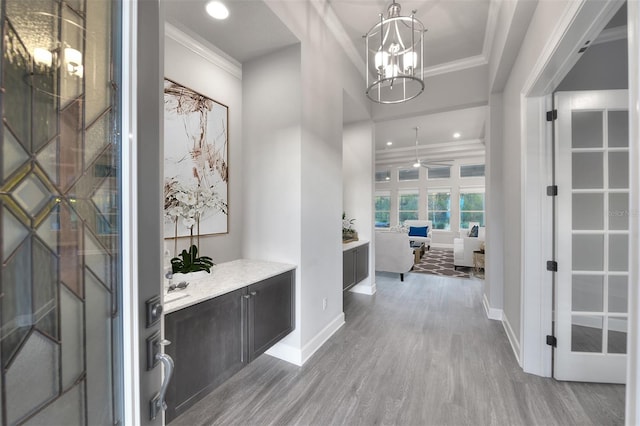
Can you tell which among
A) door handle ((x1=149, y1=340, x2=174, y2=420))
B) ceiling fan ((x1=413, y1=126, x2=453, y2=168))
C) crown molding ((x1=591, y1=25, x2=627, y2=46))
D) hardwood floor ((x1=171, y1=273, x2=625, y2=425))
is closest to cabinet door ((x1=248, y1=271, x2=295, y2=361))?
hardwood floor ((x1=171, y1=273, x2=625, y2=425))

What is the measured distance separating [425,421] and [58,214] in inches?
85.3

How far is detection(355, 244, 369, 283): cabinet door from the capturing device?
402cm

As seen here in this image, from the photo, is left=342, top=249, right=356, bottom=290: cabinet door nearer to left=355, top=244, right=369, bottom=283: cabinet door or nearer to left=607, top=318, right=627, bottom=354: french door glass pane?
left=355, top=244, right=369, bottom=283: cabinet door

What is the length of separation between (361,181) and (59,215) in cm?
412

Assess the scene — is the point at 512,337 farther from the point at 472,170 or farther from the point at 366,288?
the point at 472,170

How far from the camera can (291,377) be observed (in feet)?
7.23

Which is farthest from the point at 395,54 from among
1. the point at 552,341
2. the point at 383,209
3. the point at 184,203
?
the point at 383,209

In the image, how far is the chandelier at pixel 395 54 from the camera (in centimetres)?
200

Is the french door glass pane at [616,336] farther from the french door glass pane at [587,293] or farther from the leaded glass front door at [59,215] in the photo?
the leaded glass front door at [59,215]

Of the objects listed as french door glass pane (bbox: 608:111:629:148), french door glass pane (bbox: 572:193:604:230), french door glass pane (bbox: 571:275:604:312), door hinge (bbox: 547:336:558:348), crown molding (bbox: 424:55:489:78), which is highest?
crown molding (bbox: 424:55:489:78)

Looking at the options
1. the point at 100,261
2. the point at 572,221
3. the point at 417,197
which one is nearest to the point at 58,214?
the point at 100,261

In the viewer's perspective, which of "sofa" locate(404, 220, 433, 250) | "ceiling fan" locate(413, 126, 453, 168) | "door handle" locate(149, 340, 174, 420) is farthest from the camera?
"sofa" locate(404, 220, 433, 250)

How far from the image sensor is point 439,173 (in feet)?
31.4

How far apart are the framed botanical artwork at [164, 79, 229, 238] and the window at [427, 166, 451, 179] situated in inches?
338
